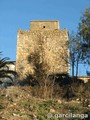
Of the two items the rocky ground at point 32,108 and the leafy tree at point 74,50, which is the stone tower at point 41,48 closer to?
the leafy tree at point 74,50

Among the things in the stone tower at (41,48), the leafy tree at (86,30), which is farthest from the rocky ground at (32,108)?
the stone tower at (41,48)

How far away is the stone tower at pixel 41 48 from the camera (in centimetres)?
3928

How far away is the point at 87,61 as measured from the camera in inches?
1088

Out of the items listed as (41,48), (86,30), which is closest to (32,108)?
(86,30)

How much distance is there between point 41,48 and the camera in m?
40.7

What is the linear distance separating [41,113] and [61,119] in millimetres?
965

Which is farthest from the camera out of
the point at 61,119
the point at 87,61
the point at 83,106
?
the point at 87,61

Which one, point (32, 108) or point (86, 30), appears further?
point (86, 30)

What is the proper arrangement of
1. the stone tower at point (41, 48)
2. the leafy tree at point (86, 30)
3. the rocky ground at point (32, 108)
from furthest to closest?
the stone tower at point (41, 48)
the leafy tree at point (86, 30)
the rocky ground at point (32, 108)

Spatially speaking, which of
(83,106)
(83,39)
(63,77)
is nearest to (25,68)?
(63,77)

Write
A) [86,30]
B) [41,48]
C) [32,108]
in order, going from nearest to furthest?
[32,108]
[86,30]
[41,48]

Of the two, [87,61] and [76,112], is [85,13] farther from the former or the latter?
[76,112]

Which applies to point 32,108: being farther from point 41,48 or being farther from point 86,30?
point 41,48

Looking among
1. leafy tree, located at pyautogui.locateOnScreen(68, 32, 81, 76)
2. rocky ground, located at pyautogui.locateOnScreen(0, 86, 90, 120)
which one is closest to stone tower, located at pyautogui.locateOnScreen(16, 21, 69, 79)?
leafy tree, located at pyautogui.locateOnScreen(68, 32, 81, 76)
